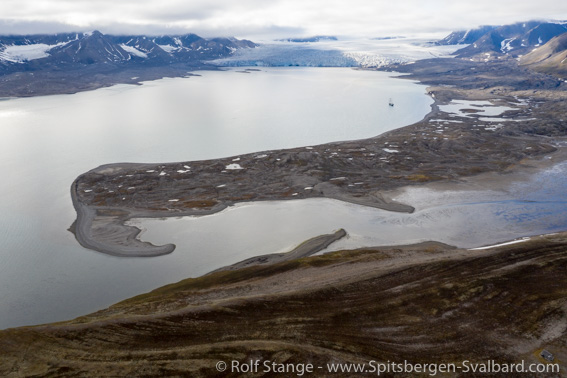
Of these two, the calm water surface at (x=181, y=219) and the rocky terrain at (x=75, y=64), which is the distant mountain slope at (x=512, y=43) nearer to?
the rocky terrain at (x=75, y=64)

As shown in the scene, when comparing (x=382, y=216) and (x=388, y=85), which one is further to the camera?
(x=388, y=85)

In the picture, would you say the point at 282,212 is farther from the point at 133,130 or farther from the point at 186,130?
the point at 133,130

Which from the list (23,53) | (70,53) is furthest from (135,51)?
(23,53)

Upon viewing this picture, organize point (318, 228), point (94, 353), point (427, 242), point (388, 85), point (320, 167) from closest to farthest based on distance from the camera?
point (94, 353) → point (427, 242) → point (318, 228) → point (320, 167) → point (388, 85)

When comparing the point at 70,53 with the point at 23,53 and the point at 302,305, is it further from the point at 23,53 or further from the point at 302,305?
the point at 302,305

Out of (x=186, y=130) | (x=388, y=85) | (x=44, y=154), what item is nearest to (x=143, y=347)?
(x=44, y=154)

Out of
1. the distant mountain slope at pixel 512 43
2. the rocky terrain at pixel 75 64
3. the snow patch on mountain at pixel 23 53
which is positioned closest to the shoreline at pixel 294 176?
the rocky terrain at pixel 75 64
